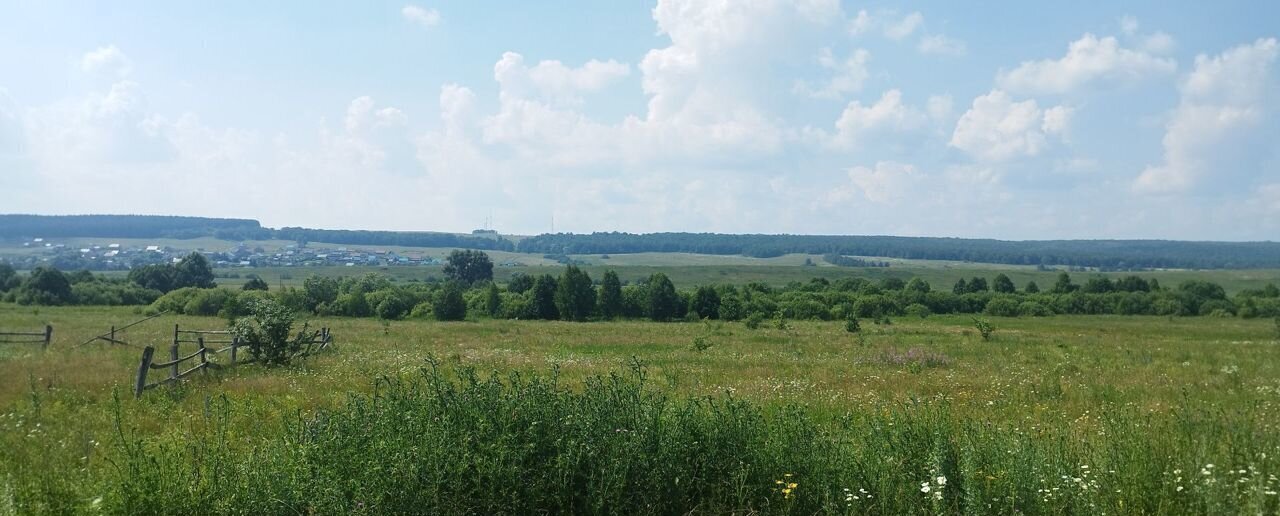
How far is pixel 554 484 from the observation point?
6242mm

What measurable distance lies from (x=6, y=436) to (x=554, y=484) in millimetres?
9267

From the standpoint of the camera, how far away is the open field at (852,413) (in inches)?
248

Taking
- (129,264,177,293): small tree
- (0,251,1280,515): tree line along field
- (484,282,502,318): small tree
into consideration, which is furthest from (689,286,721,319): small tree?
(129,264,177,293): small tree

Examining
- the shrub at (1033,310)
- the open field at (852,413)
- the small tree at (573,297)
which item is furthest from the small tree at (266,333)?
the shrub at (1033,310)

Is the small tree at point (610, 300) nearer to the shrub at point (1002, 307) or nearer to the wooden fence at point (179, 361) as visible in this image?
the shrub at point (1002, 307)

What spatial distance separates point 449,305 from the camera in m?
71.9

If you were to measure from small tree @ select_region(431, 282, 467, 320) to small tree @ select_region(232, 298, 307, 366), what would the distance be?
48526 mm

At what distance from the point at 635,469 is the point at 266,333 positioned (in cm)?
1985

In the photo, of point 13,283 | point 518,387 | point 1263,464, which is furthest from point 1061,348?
point 13,283

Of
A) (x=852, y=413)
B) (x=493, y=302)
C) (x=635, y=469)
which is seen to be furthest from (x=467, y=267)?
(x=635, y=469)

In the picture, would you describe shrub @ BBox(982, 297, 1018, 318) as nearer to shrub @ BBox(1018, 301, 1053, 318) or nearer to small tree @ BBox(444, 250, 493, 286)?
shrub @ BBox(1018, 301, 1053, 318)

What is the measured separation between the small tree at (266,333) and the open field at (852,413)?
0.72 m

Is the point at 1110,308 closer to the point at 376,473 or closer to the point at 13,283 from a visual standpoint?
the point at 376,473

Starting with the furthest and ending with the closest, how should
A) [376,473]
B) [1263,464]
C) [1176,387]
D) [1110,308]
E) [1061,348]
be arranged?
[1110,308]
[1061,348]
[1176,387]
[1263,464]
[376,473]
